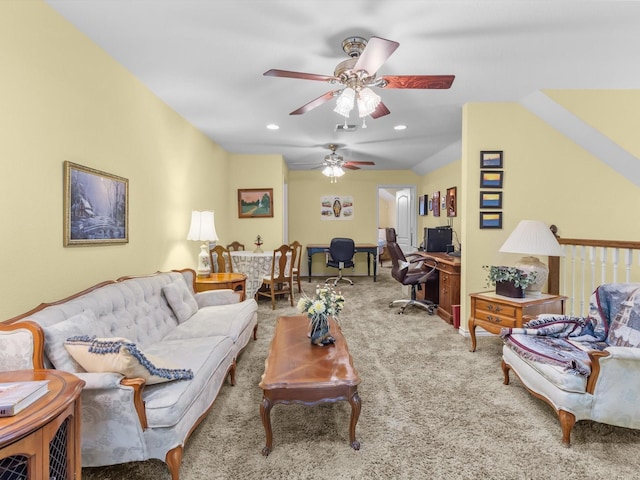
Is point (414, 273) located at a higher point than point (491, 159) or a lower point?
lower

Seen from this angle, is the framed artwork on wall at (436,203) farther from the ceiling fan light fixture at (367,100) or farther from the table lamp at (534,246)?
the ceiling fan light fixture at (367,100)

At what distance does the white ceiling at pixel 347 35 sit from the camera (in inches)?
80.3

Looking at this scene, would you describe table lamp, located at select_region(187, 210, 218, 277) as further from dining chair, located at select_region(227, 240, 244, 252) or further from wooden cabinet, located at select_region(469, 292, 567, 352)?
wooden cabinet, located at select_region(469, 292, 567, 352)

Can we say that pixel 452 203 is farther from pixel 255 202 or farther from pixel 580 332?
pixel 580 332

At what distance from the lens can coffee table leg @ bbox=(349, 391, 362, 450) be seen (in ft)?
5.76

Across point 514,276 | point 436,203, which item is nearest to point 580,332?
point 514,276

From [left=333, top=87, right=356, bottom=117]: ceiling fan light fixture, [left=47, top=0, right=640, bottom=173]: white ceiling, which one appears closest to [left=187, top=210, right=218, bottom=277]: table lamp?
[left=47, top=0, right=640, bottom=173]: white ceiling

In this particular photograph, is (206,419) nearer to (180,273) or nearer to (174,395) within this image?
(174,395)

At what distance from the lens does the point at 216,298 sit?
3.38 meters

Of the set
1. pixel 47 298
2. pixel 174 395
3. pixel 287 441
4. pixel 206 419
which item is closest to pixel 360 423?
pixel 287 441

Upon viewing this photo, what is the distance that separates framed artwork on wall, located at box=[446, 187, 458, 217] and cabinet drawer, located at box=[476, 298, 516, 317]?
2834 mm

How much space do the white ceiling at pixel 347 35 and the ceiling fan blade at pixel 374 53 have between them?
335 mm

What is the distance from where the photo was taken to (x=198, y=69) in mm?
2793

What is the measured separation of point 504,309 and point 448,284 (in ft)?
4.20
